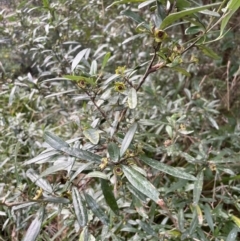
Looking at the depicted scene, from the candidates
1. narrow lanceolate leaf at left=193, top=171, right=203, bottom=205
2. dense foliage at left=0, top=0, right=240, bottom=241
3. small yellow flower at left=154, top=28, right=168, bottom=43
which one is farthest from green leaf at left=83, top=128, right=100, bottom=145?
narrow lanceolate leaf at left=193, top=171, right=203, bottom=205

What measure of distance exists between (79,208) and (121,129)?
29 centimetres

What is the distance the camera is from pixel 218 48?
1.70 m

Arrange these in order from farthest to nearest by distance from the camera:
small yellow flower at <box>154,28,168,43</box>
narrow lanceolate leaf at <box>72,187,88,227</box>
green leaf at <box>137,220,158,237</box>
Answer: green leaf at <box>137,220,158,237</box>, narrow lanceolate leaf at <box>72,187,88,227</box>, small yellow flower at <box>154,28,168,43</box>

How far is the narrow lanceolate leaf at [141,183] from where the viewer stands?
63 centimetres

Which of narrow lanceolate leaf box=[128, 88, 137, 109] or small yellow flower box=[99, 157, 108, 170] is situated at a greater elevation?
narrow lanceolate leaf box=[128, 88, 137, 109]

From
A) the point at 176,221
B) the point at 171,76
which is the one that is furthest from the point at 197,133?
the point at 176,221

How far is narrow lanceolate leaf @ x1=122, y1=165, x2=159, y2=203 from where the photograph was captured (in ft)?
2.06

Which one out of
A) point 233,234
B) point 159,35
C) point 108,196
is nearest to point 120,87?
point 159,35

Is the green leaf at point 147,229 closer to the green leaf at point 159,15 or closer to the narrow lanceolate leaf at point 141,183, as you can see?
the narrow lanceolate leaf at point 141,183

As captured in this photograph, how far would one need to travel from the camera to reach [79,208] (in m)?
0.72

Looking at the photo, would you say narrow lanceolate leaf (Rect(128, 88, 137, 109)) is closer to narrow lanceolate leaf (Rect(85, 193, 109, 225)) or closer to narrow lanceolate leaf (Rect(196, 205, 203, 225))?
narrow lanceolate leaf (Rect(85, 193, 109, 225))

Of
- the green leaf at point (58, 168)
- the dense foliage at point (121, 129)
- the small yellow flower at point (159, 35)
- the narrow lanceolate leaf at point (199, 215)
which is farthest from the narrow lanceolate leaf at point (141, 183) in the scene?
the narrow lanceolate leaf at point (199, 215)

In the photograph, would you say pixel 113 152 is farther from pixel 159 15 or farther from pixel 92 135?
pixel 159 15

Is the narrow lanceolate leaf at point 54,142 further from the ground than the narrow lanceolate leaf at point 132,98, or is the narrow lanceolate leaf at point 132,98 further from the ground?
the narrow lanceolate leaf at point 132,98
